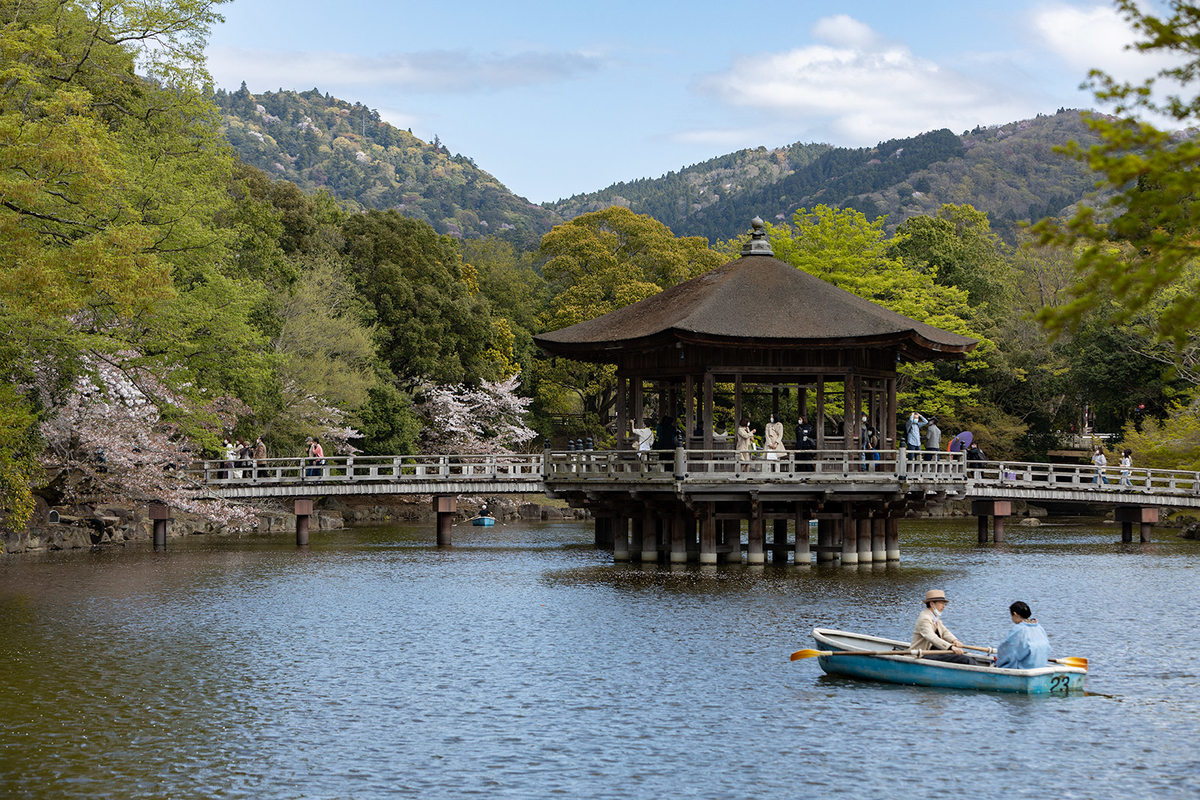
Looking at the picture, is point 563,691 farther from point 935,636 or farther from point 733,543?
point 733,543

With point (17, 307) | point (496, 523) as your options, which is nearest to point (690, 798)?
point (17, 307)

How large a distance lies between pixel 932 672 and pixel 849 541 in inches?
610

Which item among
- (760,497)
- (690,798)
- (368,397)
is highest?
(368,397)

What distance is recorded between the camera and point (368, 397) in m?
53.1

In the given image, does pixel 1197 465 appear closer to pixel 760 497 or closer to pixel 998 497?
pixel 998 497

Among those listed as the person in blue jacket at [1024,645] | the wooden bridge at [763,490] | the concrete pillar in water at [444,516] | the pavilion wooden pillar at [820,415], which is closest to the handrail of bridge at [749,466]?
the wooden bridge at [763,490]

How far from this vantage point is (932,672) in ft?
54.4

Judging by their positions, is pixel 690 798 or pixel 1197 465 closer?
pixel 690 798

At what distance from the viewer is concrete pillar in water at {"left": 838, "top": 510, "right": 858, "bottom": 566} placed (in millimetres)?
31828

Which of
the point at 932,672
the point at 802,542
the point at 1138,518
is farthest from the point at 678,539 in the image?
the point at 1138,518

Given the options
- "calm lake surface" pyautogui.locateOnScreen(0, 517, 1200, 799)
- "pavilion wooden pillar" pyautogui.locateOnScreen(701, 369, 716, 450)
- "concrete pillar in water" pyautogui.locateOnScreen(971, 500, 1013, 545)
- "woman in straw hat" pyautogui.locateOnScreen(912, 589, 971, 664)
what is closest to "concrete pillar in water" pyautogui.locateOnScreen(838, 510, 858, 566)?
"calm lake surface" pyautogui.locateOnScreen(0, 517, 1200, 799)

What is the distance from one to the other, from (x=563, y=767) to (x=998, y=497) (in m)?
30.8

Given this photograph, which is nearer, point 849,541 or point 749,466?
point 749,466

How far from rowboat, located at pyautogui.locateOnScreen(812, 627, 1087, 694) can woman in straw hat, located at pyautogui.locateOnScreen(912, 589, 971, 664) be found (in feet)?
0.75
